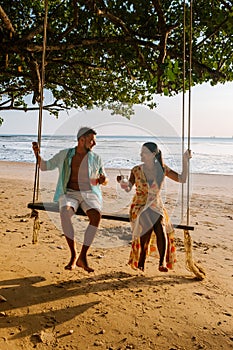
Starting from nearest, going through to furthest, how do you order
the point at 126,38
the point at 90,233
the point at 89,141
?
the point at 90,233
the point at 89,141
the point at 126,38

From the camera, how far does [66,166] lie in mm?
3814

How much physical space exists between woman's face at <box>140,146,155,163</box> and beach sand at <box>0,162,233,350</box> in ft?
3.99

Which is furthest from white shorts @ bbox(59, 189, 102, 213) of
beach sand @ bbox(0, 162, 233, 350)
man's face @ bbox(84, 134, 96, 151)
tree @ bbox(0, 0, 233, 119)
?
tree @ bbox(0, 0, 233, 119)

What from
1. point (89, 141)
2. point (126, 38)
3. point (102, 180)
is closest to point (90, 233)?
point (102, 180)

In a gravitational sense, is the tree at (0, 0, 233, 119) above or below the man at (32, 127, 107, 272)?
above

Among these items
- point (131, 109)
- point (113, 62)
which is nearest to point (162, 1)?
point (113, 62)

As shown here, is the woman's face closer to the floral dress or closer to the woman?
the woman

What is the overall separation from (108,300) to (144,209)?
874 mm

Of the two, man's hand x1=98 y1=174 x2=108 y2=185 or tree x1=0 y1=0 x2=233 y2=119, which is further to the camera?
tree x1=0 y1=0 x2=233 y2=119

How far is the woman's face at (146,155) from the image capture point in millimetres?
3656

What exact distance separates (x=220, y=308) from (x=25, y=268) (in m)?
1.98

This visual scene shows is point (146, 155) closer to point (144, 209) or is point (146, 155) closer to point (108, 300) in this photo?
point (144, 209)

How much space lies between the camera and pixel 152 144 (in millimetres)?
3662

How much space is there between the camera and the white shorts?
3561 mm
